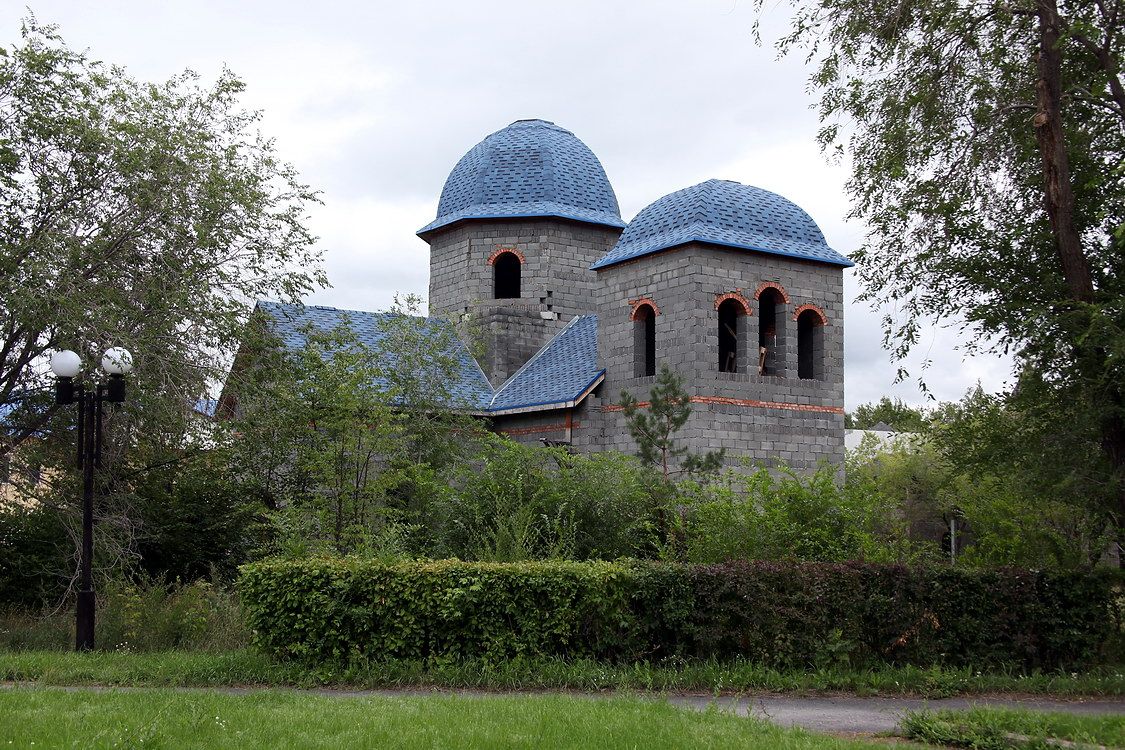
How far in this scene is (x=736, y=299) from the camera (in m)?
22.5

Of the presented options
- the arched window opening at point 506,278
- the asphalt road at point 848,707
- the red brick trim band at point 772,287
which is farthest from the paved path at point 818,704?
the arched window opening at point 506,278

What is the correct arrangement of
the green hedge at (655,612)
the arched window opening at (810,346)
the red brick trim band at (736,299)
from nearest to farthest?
the green hedge at (655,612) < the red brick trim band at (736,299) < the arched window opening at (810,346)

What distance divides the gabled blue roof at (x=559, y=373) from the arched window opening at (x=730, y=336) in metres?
2.74

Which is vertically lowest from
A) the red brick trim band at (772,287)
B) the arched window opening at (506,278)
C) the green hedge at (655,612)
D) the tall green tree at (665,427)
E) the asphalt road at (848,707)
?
the asphalt road at (848,707)

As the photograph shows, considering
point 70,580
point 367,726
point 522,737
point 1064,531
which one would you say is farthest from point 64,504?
point 1064,531

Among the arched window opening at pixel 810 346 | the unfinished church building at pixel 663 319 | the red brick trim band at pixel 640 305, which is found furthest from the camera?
the arched window opening at pixel 810 346

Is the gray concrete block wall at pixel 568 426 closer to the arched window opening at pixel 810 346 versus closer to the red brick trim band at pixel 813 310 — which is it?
the arched window opening at pixel 810 346

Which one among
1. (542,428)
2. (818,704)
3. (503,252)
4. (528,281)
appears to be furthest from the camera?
(503,252)

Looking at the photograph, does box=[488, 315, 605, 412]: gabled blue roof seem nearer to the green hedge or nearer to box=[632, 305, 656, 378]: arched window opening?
box=[632, 305, 656, 378]: arched window opening

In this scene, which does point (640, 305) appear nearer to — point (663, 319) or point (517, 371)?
point (663, 319)

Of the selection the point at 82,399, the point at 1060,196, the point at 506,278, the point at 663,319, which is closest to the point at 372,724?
the point at 82,399

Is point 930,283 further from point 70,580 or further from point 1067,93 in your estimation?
point 70,580

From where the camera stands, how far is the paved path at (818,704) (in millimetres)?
9031

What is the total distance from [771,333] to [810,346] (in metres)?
0.90
